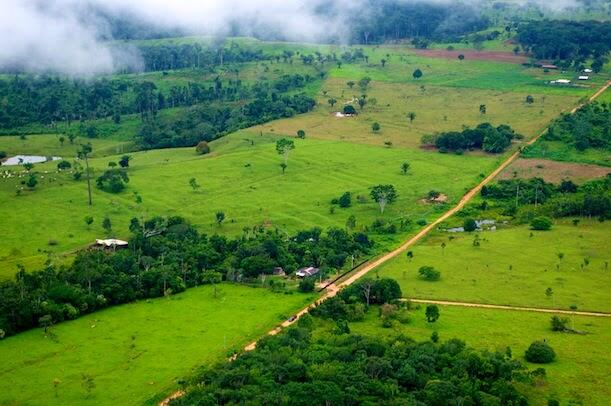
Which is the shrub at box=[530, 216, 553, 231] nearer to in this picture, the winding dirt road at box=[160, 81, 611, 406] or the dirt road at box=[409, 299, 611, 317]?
the winding dirt road at box=[160, 81, 611, 406]

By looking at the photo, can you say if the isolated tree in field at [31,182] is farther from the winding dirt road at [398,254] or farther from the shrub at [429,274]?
the shrub at [429,274]

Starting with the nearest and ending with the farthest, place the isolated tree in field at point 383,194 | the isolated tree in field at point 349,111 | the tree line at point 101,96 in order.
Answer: the isolated tree in field at point 383,194 < the isolated tree in field at point 349,111 < the tree line at point 101,96

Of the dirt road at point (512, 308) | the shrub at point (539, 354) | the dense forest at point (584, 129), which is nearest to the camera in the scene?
the shrub at point (539, 354)

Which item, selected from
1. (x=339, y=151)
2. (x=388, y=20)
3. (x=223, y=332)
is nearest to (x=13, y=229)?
(x=223, y=332)

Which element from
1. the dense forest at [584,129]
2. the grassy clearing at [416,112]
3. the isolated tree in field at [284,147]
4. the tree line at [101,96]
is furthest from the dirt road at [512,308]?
the tree line at [101,96]

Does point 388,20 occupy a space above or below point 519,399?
above

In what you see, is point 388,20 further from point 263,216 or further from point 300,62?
point 263,216

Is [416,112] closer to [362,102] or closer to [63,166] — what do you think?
[362,102]
